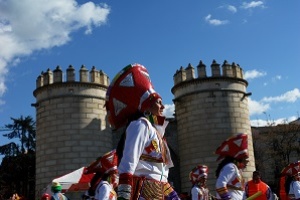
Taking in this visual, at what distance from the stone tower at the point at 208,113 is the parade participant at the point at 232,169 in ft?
60.0

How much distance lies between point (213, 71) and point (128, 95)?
24151mm

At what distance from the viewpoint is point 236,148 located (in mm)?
8414

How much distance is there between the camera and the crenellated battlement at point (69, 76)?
1090 inches

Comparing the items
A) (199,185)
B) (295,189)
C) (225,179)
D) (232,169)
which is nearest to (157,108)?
(225,179)

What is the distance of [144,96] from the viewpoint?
15.0 feet

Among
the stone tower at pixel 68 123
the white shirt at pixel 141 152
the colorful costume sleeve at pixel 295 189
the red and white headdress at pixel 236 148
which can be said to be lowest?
the colorful costume sleeve at pixel 295 189

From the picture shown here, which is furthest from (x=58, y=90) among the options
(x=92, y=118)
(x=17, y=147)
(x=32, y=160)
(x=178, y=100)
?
(x=17, y=147)

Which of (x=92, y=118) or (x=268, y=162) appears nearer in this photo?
(x=92, y=118)

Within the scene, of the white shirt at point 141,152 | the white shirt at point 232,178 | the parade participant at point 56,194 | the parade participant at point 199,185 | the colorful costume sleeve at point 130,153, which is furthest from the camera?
the parade participant at point 199,185

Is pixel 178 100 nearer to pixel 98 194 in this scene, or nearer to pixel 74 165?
pixel 74 165

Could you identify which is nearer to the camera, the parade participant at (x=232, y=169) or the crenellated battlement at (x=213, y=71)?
the parade participant at (x=232, y=169)

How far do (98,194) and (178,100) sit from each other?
21.1 m

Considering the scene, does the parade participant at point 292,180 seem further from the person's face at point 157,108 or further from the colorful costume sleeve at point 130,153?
the colorful costume sleeve at point 130,153

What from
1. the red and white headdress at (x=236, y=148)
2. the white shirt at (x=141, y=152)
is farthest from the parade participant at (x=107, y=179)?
the white shirt at (x=141, y=152)
